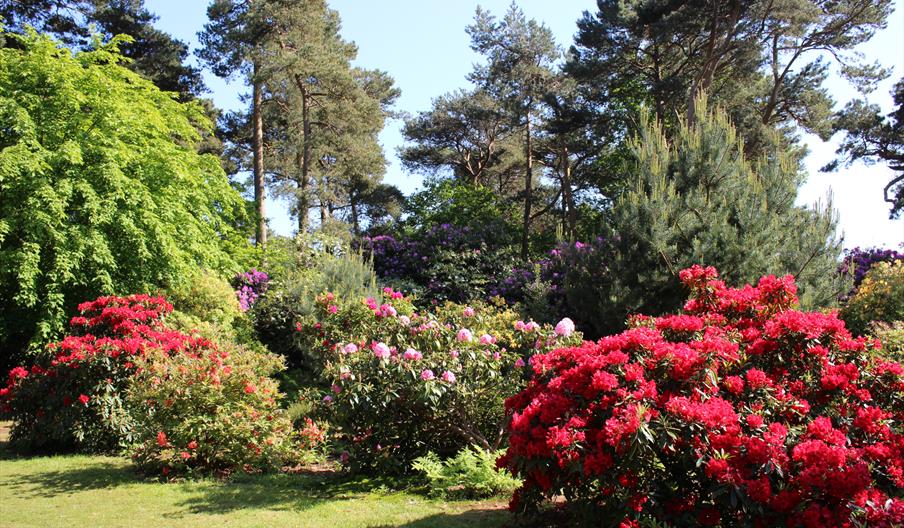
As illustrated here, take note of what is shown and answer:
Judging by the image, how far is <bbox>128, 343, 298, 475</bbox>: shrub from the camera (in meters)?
6.91

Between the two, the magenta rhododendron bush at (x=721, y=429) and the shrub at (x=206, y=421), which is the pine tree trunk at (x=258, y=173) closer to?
the shrub at (x=206, y=421)

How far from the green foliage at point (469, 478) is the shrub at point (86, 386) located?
3.99 metres

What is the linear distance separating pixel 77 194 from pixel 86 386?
138 inches

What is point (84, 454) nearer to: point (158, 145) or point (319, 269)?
point (158, 145)

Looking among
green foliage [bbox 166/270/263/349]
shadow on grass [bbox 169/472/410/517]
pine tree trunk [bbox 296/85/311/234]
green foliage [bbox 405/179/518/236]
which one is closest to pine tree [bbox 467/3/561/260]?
green foliage [bbox 405/179/518/236]

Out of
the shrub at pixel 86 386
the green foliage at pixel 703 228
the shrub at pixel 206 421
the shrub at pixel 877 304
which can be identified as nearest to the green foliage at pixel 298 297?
the shrub at pixel 86 386

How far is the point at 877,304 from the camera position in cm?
1005

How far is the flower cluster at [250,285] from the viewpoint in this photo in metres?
14.6

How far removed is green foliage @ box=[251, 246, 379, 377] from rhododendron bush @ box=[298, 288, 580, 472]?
5.23 meters

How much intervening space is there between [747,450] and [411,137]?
2900 cm

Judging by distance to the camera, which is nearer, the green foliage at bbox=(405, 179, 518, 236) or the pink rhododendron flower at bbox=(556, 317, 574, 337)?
the pink rhododendron flower at bbox=(556, 317, 574, 337)

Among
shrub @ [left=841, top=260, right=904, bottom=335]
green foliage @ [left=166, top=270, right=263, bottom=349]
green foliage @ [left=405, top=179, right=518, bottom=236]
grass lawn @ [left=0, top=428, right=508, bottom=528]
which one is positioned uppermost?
green foliage @ [left=405, top=179, right=518, bottom=236]

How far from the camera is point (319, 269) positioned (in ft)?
46.7

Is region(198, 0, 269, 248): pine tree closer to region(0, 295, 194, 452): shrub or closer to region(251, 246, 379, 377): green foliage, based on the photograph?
region(251, 246, 379, 377): green foliage
